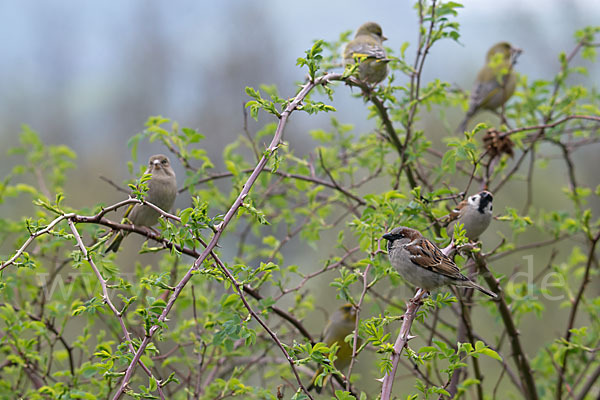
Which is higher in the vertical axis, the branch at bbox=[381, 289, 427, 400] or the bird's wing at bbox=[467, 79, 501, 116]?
the bird's wing at bbox=[467, 79, 501, 116]

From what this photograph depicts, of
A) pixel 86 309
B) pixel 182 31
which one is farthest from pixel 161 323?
pixel 182 31

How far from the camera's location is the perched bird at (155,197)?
3297 mm

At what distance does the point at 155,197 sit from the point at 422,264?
1.48m

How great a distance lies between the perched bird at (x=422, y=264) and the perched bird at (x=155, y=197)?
4.23 ft

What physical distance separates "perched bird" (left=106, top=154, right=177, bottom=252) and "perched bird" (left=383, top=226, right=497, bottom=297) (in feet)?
4.23

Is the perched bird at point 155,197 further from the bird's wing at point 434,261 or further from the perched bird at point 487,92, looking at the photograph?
the perched bird at point 487,92

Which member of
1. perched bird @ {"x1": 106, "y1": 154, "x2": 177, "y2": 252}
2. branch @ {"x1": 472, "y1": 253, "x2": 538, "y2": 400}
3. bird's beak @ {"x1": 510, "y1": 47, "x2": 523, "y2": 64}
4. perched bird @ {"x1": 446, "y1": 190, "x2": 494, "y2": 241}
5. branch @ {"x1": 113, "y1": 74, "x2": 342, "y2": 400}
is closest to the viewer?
branch @ {"x1": 113, "y1": 74, "x2": 342, "y2": 400}

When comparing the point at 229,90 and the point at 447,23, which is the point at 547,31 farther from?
the point at 447,23


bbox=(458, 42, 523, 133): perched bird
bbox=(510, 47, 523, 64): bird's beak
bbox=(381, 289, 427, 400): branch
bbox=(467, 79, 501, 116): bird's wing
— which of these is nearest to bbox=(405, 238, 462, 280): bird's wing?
bbox=(381, 289, 427, 400): branch

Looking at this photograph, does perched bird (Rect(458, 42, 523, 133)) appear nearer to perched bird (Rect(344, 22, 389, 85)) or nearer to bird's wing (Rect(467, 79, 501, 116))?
bird's wing (Rect(467, 79, 501, 116))

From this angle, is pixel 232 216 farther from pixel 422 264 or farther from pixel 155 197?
pixel 155 197

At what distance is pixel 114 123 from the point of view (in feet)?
76.5

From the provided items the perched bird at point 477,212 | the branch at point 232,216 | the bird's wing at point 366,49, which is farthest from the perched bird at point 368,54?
the branch at point 232,216

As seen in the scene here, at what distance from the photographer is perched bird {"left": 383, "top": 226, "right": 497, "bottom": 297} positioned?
2555mm
